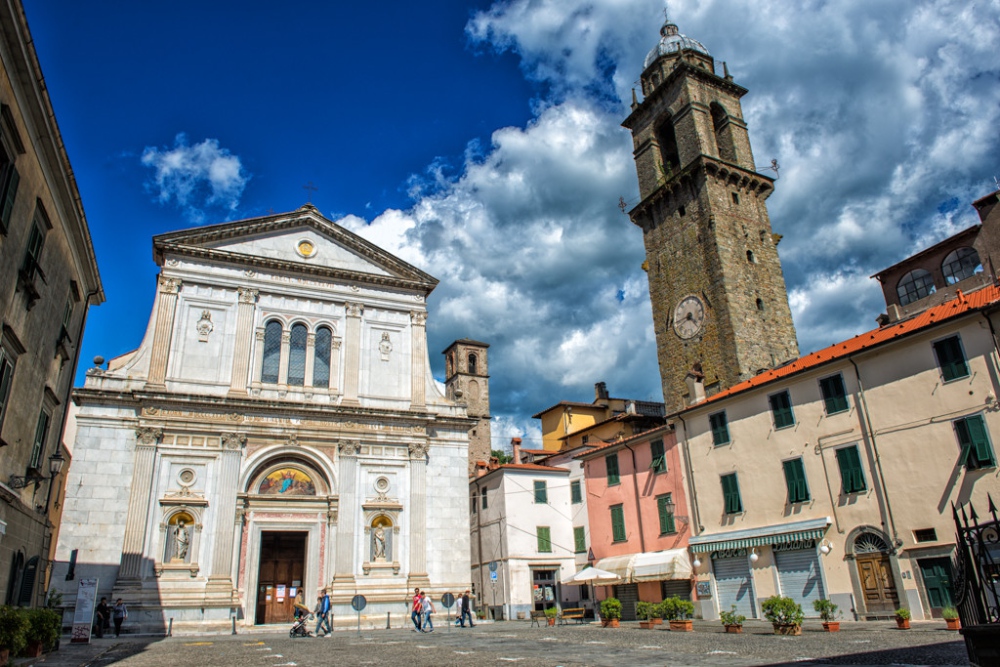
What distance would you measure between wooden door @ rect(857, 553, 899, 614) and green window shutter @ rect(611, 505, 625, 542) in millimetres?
11263

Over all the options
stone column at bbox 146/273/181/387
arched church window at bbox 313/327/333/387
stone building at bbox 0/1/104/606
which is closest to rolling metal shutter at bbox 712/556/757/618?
arched church window at bbox 313/327/333/387

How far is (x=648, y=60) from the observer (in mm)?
45500

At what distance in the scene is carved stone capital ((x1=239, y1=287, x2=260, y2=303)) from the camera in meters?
28.1

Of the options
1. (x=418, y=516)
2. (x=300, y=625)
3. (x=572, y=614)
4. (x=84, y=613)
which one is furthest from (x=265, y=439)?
(x=572, y=614)

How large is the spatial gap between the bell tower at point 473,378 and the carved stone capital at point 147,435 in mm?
34723

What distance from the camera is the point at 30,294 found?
43.0 feet

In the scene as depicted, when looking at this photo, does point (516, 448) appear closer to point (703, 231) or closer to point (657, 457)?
point (657, 457)

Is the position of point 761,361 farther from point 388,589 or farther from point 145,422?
point 145,422

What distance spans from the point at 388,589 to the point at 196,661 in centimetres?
1446

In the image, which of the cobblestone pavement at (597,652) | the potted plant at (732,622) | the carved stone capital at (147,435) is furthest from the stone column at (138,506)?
the potted plant at (732,622)

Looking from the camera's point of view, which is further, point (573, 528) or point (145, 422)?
point (573, 528)

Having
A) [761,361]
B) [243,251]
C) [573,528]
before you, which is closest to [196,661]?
[243,251]

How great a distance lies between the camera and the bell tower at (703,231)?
115ft

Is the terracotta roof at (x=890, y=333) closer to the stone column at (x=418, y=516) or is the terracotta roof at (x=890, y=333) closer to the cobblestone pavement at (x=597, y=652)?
the cobblestone pavement at (x=597, y=652)
